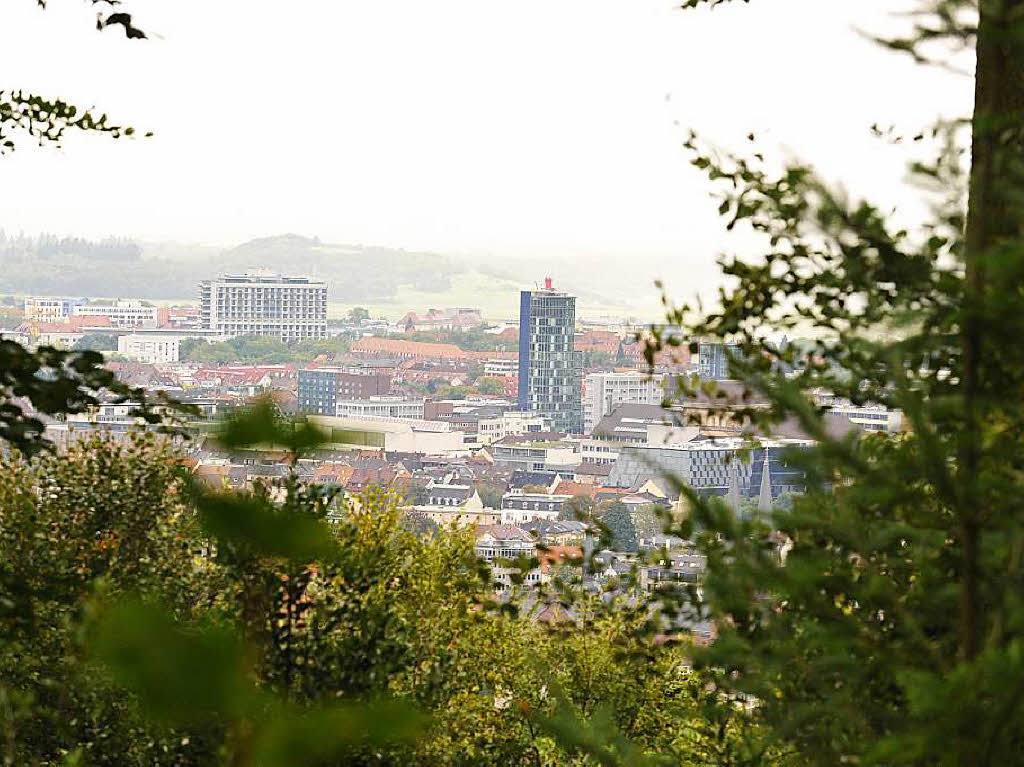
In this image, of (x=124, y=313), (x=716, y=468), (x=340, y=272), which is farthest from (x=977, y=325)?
(x=340, y=272)

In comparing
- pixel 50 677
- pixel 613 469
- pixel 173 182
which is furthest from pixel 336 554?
pixel 173 182

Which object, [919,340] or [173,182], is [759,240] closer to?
[919,340]

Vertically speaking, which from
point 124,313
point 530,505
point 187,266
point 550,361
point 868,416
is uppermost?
point 187,266

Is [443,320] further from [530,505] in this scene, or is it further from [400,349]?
[530,505]

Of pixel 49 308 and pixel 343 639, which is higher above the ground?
pixel 49 308

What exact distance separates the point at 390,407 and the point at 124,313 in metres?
18.6

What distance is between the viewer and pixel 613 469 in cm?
3750

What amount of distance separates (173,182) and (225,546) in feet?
280

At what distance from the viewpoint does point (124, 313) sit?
5800 cm

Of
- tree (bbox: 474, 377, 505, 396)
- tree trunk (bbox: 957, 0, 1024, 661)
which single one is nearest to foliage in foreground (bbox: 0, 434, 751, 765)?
tree trunk (bbox: 957, 0, 1024, 661)

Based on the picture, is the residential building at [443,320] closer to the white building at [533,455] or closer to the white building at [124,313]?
the white building at [124,313]

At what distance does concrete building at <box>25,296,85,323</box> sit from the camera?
167 ft

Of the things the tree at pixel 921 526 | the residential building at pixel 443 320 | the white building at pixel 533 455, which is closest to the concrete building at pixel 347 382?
the white building at pixel 533 455

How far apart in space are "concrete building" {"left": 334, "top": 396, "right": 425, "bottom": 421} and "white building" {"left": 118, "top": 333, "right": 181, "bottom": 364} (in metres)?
9.26
